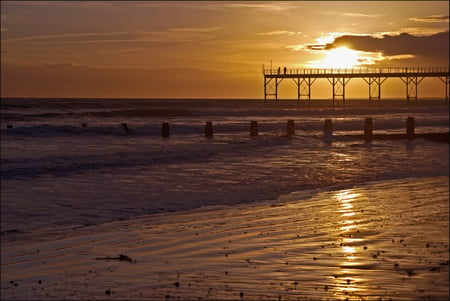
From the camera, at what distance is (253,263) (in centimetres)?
828

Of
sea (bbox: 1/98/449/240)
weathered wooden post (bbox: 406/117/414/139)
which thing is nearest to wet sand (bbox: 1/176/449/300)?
sea (bbox: 1/98/449/240)

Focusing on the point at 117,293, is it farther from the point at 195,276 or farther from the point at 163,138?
the point at 163,138

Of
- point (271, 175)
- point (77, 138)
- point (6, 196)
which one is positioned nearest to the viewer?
point (6, 196)

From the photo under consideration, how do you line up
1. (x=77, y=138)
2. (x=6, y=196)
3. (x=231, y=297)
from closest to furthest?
(x=231, y=297) → (x=6, y=196) → (x=77, y=138)

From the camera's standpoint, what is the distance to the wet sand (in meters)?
7.13

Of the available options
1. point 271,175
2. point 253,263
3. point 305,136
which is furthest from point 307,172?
point 305,136

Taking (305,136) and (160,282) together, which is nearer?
(160,282)

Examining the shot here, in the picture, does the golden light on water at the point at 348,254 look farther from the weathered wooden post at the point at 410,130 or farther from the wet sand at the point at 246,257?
the weathered wooden post at the point at 410,130

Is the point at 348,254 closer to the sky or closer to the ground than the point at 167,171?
closer to the sky

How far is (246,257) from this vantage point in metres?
8.64

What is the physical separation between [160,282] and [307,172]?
42.0ft

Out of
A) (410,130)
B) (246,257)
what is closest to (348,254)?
(246,257)

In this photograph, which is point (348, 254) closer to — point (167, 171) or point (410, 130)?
point (167, 171)

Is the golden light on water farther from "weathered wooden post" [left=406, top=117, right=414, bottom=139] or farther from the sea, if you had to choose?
"weathered wooden post" [left=406, top=117, right=414, bottom=139]
